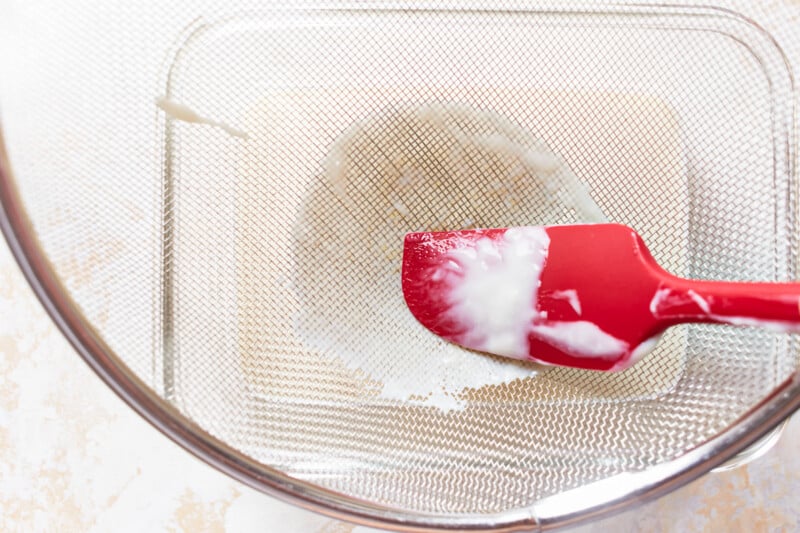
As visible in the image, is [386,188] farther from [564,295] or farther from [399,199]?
[564,295]

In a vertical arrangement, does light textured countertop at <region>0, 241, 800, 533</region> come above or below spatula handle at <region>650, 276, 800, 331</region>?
below

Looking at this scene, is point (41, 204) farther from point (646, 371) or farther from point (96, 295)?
point (646, 371)

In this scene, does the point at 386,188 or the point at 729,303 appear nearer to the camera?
the point at 729,303

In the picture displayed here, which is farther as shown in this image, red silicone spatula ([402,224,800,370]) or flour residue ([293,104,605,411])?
flour residue ([293,104,605,411])

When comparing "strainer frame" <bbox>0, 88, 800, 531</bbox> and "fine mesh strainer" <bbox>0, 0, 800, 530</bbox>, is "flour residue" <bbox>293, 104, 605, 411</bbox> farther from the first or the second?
"strainer frame" <bbox>0, 88, 800, 531</bbox>

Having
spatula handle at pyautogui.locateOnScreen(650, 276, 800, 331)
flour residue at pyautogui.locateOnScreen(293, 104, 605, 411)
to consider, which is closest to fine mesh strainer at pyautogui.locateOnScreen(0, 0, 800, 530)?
flour residue at pyautogui.locateOnScreen(293, 104, 605, 411)

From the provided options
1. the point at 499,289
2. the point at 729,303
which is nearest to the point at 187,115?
the point at 499,289

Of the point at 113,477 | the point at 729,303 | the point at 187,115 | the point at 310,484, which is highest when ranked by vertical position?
the point at 729,303

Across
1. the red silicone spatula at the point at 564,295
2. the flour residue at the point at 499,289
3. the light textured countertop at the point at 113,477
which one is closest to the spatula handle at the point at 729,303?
the red silicone spatula at the point at 564,295
